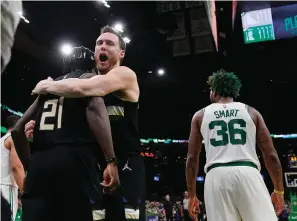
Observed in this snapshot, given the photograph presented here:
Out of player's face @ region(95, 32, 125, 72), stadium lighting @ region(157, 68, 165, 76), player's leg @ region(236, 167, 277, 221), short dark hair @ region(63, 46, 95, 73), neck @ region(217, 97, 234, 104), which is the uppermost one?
stadium lighting @ region(157, 68, 165, 76)

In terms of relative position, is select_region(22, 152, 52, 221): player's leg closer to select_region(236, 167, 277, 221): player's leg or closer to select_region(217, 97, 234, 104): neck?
select_region(236, 167, 277, 221): player's leg

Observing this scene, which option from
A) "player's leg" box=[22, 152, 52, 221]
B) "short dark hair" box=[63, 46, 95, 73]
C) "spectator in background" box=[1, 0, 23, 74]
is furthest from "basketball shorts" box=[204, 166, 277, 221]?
"spectator in background" box=[1, 0, 23, 74]

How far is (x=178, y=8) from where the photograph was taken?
→ 402 inches

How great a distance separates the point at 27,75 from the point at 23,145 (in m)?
11.1

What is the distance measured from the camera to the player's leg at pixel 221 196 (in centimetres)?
322

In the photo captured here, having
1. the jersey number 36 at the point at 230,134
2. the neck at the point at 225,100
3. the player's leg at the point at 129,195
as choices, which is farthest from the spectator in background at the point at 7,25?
the neck at the point at 225,100

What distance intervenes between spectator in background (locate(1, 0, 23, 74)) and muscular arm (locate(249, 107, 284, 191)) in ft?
10.2

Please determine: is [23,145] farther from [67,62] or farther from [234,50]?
[234,50]

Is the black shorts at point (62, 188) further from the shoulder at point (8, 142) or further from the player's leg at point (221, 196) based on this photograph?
the shoulder at point (8, 142)

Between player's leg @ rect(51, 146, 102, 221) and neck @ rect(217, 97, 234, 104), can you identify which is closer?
player's leg @ rect(51, 146, 102, 221)

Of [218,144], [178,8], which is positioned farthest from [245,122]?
[178,8]

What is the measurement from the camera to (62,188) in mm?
2074

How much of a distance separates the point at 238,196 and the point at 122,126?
1.27 meters

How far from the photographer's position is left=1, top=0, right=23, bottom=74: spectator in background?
2.19ft
